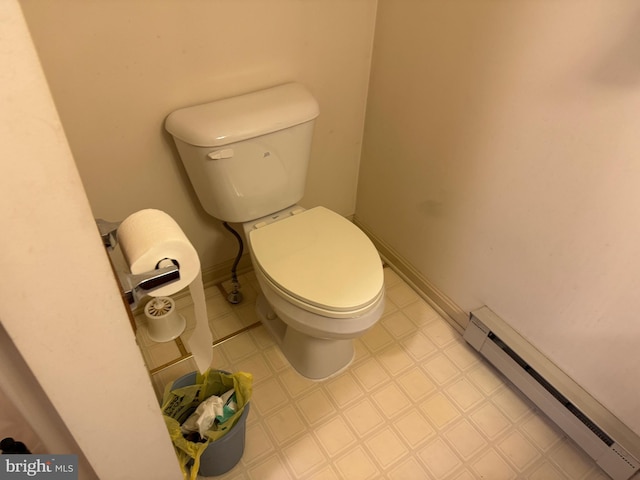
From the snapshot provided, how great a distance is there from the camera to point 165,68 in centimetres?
122

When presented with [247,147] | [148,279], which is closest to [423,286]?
[247,147]

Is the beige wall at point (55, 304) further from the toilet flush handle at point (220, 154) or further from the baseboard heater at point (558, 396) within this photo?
the baseboard heater at point (558, 396)

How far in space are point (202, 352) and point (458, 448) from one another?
0.94m

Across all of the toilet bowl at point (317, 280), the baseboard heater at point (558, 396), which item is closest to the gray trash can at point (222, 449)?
the toilet bowl at point (317, 280)

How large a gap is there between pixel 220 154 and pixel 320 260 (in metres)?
0.42

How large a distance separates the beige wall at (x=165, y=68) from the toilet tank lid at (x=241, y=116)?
0.06m

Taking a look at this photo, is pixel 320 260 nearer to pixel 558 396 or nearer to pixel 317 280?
pixel 317 280

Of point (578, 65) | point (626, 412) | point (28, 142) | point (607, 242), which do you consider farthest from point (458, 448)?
point (28, 142)

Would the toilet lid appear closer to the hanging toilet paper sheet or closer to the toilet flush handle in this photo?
the toilet flush handle

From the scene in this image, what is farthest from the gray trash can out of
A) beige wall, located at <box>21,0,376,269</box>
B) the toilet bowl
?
beige wall, located at <box>21,0,376,269</box>

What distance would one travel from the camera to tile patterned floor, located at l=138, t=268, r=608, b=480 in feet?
4.15

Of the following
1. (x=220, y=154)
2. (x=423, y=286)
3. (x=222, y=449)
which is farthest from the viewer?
(x=423, y=286)

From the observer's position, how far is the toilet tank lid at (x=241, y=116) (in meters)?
1.22

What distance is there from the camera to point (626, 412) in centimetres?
118
